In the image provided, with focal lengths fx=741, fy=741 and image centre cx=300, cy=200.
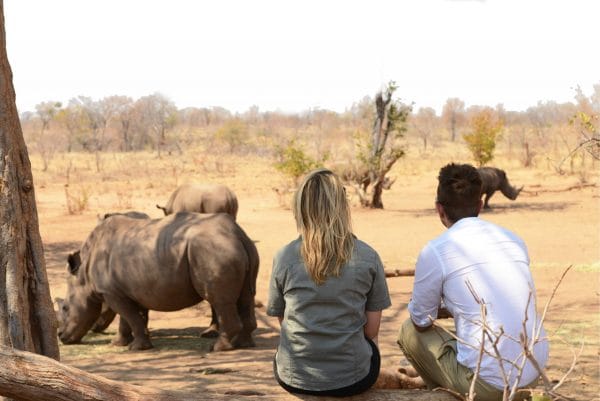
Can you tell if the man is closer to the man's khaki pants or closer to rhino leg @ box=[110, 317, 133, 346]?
the man's khaki pants

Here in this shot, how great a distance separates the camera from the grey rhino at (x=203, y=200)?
15109mm

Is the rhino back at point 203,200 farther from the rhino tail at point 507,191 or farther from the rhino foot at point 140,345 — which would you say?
the rhino tail at point 507,191

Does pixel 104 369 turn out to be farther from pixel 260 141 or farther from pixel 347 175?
pixel 260 141

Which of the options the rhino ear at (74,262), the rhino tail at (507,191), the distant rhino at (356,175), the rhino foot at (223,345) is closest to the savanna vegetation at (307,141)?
the distant rhino at (356,175)

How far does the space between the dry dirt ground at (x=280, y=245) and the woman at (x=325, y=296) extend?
104cm

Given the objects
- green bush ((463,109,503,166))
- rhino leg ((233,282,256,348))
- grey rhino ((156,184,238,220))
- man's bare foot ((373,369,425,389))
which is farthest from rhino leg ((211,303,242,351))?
green bush ((463,109,503,166))

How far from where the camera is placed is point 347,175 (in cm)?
2323

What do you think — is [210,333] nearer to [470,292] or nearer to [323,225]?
[323,225]

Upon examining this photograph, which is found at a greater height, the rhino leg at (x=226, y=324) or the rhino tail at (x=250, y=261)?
the rhino tail at (x=250, y=261)

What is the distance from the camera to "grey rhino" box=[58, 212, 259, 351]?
735cm

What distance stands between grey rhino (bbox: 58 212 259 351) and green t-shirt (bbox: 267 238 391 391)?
3283 mm

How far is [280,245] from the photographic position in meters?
15.2

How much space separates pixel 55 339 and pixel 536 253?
10576 mm

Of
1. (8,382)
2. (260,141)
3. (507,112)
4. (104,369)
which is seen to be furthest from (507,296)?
(507,112)
